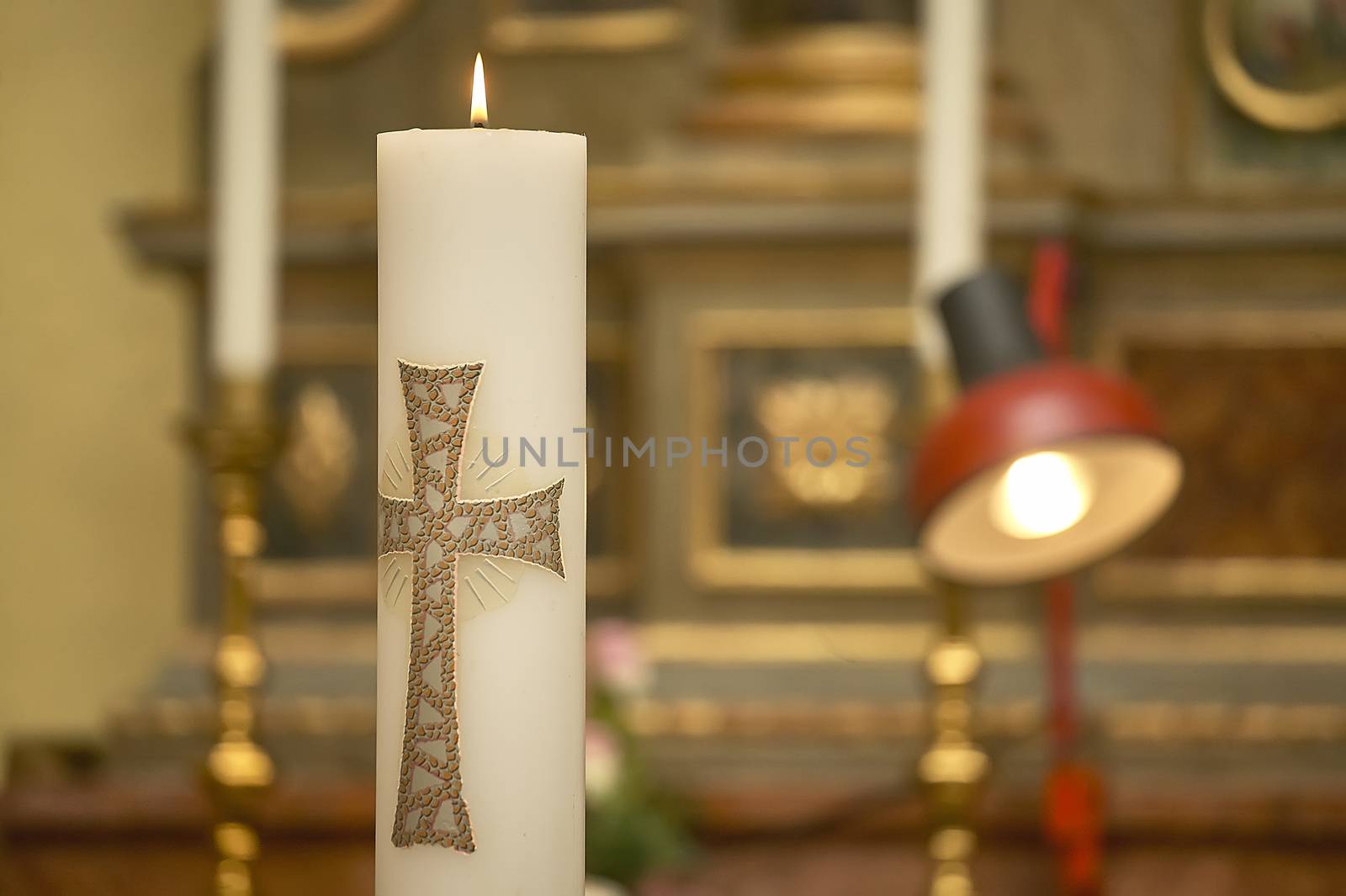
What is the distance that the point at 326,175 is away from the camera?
1984 mm

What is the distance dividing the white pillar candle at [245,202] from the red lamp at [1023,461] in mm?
456

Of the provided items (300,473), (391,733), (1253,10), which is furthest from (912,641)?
(391,733)

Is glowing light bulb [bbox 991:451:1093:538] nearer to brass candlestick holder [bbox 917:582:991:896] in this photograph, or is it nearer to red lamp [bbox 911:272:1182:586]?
red lamp [bbox 911:272:1182:586]

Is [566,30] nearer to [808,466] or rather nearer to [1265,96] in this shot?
[808,466]

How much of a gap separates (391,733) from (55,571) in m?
1.64

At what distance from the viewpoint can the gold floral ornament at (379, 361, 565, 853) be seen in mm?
411

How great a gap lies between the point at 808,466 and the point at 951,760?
2.13ft

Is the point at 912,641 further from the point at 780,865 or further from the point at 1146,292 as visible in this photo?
the point at 1146,292

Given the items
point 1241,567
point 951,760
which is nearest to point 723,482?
point 1241,567

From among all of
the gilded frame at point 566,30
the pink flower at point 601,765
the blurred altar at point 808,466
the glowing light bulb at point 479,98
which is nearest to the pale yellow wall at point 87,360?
the blurred altar at point 808,466

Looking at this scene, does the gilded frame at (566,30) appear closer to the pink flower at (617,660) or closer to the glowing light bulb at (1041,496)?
the pink flower at (617,660)

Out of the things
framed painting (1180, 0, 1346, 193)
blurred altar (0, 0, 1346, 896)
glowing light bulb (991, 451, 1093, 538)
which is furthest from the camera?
framed painting (1180, 0, 1346, 193)

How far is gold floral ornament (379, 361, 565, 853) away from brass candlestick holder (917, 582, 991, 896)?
0.66 m

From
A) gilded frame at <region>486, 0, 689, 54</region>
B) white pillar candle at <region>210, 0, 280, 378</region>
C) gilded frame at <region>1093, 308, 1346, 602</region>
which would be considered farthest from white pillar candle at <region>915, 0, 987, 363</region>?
gilded frame at <region>486, 0, 689, 54</region>
